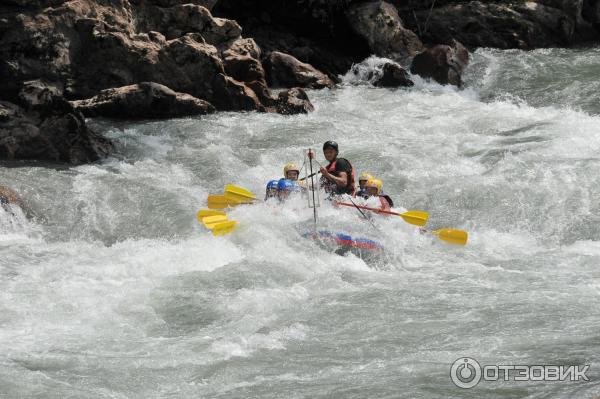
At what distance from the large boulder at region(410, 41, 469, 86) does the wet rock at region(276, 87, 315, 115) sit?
131 inches

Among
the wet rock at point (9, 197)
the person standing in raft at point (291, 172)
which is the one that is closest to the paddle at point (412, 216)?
the person standing in raft at point (291, 172)

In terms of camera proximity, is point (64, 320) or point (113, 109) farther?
point (113, 109)

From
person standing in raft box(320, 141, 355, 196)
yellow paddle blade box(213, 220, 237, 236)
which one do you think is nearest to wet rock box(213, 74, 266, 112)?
person standing in raft box(320, 141, 355, 196)

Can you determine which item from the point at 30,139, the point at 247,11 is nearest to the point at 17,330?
the point at 30,139

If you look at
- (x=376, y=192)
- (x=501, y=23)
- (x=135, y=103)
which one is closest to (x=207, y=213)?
(x=376, y=192)

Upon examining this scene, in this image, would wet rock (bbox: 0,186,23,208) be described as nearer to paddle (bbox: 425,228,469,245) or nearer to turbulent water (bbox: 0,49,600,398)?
turbulent water (bbox: 0,49,600,398)

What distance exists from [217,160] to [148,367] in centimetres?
643

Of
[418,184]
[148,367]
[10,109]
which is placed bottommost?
[148,367]

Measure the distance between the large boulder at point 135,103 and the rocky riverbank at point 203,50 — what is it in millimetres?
18

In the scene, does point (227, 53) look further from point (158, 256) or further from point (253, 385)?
point (253, 385)

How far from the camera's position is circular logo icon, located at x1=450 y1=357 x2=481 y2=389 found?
614 cm

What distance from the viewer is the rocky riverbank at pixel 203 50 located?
12.5 m

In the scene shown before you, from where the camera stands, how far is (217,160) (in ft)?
42.0

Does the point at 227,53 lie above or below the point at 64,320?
above
